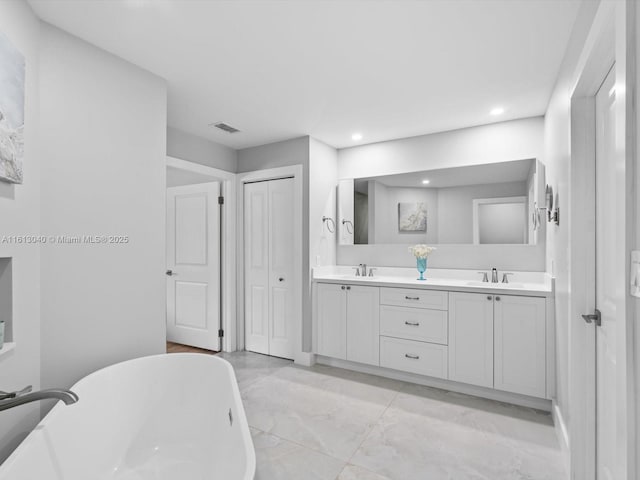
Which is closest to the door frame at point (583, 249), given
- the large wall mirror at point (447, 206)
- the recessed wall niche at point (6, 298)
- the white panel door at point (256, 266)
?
the large wall mirror at point (447, 206)

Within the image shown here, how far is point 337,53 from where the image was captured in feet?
6.90

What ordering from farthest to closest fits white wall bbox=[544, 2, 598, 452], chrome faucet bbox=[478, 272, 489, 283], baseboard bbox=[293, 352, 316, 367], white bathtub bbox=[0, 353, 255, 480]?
1. baseboard bbox=[293, 352, 316, 367]
2. chrome faucet bbox=[478, 272, 489, 283]
3. white wall bbox=[544, 2, 598, 452]
4. white bathtub bbox=[0, 353, 255, 480]

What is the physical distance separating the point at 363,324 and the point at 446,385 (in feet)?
2.87

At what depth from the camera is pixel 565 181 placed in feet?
6.40

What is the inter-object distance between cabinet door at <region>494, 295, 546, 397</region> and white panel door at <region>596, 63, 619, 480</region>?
0.92 m

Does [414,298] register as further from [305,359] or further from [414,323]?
[305,359]

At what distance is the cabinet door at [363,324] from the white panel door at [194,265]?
63.2 inches

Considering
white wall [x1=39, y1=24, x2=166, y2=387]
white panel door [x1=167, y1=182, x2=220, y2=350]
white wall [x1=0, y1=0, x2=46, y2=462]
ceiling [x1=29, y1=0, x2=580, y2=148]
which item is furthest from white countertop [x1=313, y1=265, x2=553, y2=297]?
white wall [x1=0, y1=0, x2=46, y2=462]

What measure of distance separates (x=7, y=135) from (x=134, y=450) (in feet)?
5.46

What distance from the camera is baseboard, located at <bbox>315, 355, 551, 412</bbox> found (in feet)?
8.70

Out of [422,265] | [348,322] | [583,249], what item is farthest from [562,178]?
[348,322]

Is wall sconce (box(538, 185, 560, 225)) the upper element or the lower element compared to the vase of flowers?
upper

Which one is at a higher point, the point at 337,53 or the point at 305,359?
the point at 337,53

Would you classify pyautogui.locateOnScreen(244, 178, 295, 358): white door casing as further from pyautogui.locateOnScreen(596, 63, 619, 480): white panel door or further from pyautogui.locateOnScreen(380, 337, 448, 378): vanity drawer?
pyautogui.locateOnScreen(596, 63, 619, 480): white panel door
